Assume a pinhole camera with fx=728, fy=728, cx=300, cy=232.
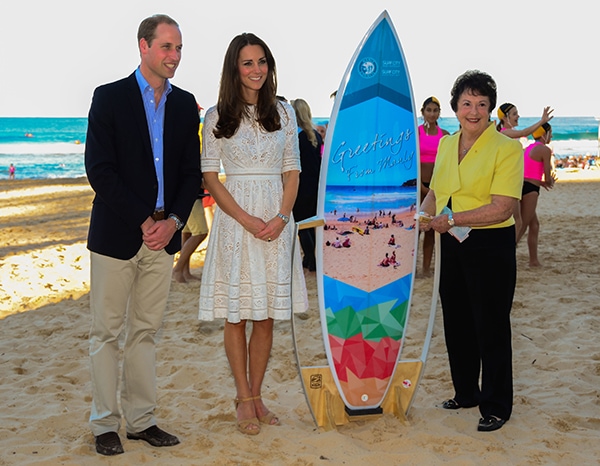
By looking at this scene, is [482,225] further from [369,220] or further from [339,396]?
[339,396]

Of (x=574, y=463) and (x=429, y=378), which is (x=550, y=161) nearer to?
(x=429, y=378)

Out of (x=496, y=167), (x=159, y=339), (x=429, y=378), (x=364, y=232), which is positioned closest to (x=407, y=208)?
(x=364, y=232)

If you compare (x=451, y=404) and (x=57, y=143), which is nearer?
(x=451, y=404)

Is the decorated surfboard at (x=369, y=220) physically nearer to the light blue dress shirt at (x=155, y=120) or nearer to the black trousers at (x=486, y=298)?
the black trousers at (x=486, y=298)

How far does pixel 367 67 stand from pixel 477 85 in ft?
1.70

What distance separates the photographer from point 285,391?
13.5 ft

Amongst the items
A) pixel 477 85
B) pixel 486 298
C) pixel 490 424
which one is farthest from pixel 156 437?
pixel 477 85

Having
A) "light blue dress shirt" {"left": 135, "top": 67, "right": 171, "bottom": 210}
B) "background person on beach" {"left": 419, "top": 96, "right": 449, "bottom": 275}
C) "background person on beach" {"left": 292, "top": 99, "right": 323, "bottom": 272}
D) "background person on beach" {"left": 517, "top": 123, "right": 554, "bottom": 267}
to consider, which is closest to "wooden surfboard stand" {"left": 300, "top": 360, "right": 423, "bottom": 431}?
"light blue dress shirt" {"left": 135, "top": 67, "right": 171, "bottom": 210}

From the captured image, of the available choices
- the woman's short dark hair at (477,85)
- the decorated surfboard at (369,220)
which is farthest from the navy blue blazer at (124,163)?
the woman's short dark hair at (477,85)

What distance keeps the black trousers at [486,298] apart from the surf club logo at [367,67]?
0.87 meters

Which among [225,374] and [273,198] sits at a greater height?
[273,198]

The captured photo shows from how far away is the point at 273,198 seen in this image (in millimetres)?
3396

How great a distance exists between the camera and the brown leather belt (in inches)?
124

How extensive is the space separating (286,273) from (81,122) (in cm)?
5556
